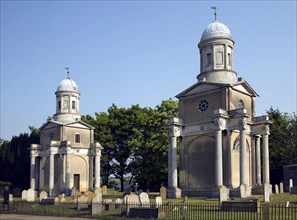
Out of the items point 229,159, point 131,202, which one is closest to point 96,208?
point 131,202

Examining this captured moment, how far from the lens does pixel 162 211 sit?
2472 centimetres

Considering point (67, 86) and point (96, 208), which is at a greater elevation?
point (67, 86)

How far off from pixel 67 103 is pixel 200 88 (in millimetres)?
25605

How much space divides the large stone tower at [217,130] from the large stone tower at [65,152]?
19.9m

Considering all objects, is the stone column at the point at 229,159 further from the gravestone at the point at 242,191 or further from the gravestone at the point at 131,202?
the gravestone at the point at 131,202

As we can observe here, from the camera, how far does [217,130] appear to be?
41000 mm

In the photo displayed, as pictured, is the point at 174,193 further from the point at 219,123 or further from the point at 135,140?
the point at 135,140

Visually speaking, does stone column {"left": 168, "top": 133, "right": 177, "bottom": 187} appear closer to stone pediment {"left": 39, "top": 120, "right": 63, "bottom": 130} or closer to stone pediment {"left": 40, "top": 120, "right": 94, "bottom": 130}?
stone pediment {"left": 40, "top": 120, "right": 94, "bottom": 130}

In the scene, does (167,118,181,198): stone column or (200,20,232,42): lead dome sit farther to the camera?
(200,20,232,42): lead dome

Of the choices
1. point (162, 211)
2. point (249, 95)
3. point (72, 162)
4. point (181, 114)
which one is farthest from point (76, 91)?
point (162, 211)

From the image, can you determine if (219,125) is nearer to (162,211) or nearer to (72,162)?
(162,211)

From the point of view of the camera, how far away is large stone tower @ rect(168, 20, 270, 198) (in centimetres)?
4103

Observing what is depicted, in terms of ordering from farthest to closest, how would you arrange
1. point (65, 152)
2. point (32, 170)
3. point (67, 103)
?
point (67, 103) → point (32, 170) → point (65, 152)

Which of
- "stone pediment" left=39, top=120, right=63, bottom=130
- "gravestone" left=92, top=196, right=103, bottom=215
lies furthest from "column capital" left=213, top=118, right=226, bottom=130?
"stone pediment" left=39, top=120, right=63, bottom=130
